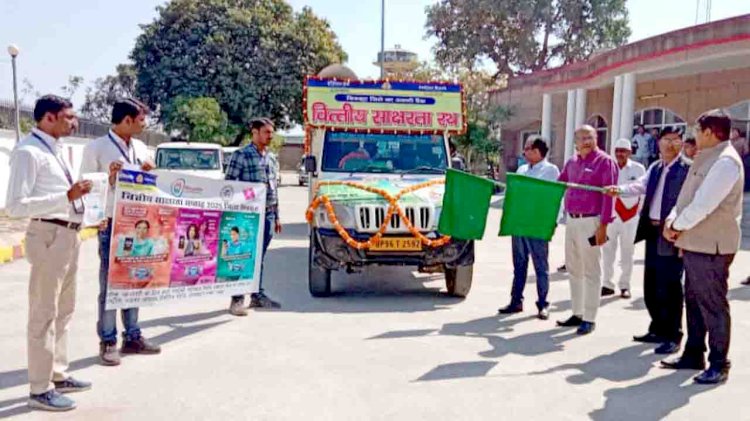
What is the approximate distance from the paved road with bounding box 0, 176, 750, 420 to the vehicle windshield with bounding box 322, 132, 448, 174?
5.75ft

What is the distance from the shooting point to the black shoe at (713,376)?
487cm

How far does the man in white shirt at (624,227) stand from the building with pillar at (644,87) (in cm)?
1042

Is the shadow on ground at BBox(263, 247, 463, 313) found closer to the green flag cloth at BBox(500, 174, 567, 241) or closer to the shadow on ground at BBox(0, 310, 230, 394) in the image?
the shadow on ground at BBox(0, 310, 230, 394)

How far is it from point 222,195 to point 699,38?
15.6 m

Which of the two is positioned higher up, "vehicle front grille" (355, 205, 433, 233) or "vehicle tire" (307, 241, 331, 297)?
"vehicle front grille" (355, 205, 433, 233)

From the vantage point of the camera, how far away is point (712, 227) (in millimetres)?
4797

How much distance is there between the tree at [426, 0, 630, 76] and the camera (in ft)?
119

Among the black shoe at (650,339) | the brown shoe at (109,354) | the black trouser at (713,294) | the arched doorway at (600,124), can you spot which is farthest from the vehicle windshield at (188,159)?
the arched doorway at (600,124)

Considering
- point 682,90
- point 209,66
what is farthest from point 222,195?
point 209,66

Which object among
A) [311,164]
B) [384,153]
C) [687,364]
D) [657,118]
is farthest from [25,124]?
[657,118]

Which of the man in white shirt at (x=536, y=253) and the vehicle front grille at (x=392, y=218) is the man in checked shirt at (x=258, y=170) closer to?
the vehicle front grille at (x=392, y=218)

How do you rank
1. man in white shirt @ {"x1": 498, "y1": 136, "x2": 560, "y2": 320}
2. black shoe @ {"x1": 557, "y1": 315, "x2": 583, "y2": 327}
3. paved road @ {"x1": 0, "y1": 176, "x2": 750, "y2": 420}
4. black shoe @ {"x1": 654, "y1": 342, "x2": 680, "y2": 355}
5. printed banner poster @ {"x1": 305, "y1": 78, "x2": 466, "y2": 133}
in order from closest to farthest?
paved road @ {"x1": 0, "y1": 176, "x2": 750, "y2": 420}
black shoe @ {"x1": 654, "y1": 342, "x2": 680, "y2": 355}
black shoe @ {"x1": 557, "y1": 315, "x2": 583, "y2": 327}
man in white shirt @ {"x1": 498, "y1": 136, "x2": 560, "y2": 320}
printed banner poster @ {"x1": 305, "y1": 78, "x2": 466, "y2": 133}

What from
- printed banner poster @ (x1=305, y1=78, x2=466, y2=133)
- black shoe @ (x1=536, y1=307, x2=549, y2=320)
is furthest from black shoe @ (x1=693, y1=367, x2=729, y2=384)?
printed banner poster @ (x1=305, y1=78, x2=466, y2=133)

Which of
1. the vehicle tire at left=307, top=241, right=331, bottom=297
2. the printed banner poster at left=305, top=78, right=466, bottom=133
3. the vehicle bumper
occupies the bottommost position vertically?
the vehicle tire at left=307, top=241, right=331, bottom=297
